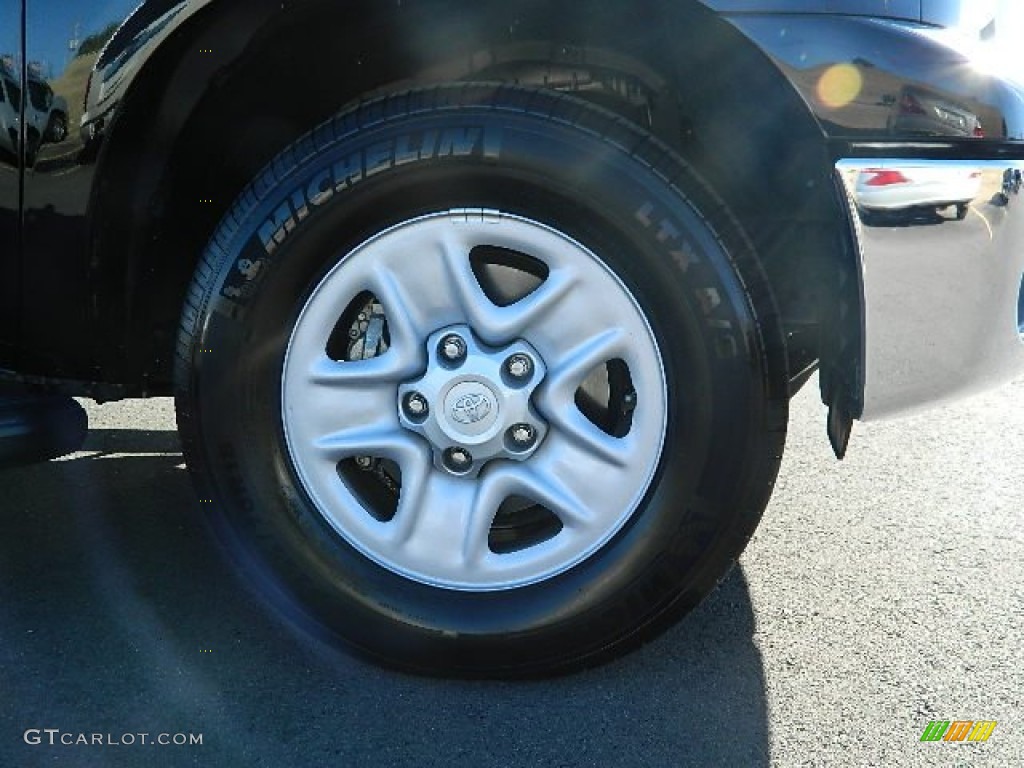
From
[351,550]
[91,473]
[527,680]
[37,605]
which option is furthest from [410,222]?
[91,473]

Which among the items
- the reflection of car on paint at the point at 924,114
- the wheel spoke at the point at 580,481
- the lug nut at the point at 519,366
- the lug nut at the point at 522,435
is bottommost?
the wheel spoke at the point at 580,481

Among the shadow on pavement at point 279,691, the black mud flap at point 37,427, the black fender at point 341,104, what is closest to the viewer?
the shadow on pavement at point 279,691

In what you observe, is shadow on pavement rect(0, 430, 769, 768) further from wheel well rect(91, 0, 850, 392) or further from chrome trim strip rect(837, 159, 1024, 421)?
chrome trim strip rect(837, 159, 1024, 421)

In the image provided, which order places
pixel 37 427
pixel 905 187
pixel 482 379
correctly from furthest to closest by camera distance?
pixel 37 427 → pixel 482 379 → pixel 905 187

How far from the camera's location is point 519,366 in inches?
70.2

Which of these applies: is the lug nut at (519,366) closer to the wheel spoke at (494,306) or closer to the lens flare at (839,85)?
the wheel spoke at (494,306)

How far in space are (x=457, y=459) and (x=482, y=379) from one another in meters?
0.15

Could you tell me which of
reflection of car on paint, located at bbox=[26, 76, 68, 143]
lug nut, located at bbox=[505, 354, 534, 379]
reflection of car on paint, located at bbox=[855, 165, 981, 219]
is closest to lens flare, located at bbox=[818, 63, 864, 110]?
reflection of car on paint, located at bbox=[855, 165, 981, 219]

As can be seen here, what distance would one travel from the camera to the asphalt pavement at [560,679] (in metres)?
1.64

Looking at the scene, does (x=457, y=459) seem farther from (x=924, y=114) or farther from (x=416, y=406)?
(x=924, y=114)

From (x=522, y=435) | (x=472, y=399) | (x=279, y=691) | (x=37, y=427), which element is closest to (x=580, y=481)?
(x=522, y=435)

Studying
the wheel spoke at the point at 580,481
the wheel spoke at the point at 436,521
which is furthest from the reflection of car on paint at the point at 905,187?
the wheel spoke at the point at 436,521

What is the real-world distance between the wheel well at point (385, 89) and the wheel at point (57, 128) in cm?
8

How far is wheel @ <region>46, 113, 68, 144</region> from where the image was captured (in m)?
1.79
